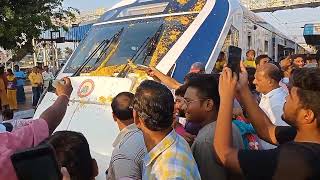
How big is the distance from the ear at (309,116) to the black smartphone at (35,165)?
54.5 inches

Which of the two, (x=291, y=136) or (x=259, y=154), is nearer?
(x=259, y=154)

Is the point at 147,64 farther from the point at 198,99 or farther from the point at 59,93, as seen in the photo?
the point at 198,99

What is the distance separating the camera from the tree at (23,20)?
1478 centimetres

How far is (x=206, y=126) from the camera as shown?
8.77ft

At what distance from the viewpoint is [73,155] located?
196cm

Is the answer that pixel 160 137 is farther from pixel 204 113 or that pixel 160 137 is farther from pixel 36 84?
pixel 36 84

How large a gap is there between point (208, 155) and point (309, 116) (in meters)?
0.61

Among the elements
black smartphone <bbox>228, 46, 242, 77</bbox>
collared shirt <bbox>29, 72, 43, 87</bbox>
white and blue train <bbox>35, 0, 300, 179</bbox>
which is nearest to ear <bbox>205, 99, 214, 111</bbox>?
black smartphone <bbox>228, 46, 242, 77</bbox>

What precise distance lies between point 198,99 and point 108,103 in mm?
2568

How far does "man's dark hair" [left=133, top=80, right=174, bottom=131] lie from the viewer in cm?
216

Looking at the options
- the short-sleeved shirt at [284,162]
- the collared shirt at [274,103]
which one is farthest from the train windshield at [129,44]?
the short-sleeved shirt at [284,162]

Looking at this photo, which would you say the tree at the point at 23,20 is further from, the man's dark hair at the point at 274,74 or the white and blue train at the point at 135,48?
the man's dark hair at the point at 274,74

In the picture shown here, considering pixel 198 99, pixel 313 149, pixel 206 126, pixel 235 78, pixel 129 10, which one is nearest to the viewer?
pixel 313 149

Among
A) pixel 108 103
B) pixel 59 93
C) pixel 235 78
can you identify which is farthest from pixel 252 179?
pixel 108 103
